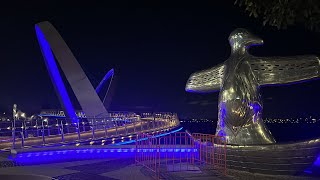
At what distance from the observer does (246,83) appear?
33.4 ft

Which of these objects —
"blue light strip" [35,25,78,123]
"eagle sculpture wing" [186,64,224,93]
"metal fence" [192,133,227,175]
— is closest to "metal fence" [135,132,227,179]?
"metal fence" [192,133,227,175]

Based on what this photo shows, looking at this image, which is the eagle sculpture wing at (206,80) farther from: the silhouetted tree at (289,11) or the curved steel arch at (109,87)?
the curved steel arch at (109,87)

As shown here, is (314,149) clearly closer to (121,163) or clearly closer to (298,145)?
(298,145)

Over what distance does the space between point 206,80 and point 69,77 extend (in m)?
16.9

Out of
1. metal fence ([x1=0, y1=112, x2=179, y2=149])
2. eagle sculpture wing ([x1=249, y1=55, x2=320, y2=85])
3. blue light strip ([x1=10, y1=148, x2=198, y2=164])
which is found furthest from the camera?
metal fence ([x1=0, y1=112, x2=179, y2=149])

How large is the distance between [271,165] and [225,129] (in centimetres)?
188

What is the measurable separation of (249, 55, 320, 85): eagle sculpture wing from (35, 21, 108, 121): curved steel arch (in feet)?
58.5

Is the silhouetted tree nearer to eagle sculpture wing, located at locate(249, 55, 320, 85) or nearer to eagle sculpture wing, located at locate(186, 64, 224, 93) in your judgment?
eagle sculpture wing, located at locate(249, 55, 320, 85)

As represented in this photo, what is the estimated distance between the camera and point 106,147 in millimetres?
13930

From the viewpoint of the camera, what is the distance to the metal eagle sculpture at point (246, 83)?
980cm

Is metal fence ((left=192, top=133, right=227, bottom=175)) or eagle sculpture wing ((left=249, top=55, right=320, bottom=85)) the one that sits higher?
eagle sculpture wing ((left=249, top=55, right=320, bottom=85))

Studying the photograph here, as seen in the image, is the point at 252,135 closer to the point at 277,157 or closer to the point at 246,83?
the point at 277,157

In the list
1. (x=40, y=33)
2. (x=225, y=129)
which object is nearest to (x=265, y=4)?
(x=225, y=129)

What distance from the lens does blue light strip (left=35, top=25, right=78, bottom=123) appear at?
26422 mm
